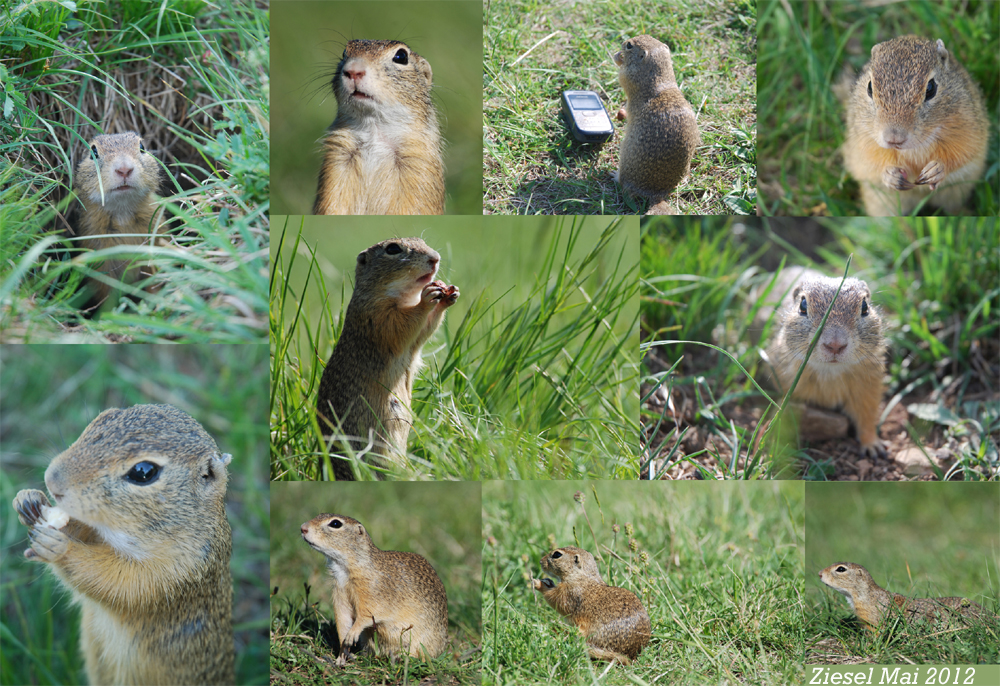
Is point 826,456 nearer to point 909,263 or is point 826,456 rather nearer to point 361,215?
point 909,263

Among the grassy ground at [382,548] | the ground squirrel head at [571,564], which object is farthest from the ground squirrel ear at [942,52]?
the grassy ground at [382,548]

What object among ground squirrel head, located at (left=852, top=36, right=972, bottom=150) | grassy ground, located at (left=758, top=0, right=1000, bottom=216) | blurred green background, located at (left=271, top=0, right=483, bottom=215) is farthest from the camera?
grassy ground, located at (left=758, top=0, right=1000, bottom=216)

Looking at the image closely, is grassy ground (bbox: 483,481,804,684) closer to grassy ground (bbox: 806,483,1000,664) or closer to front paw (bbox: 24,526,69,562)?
grassy ground (bbox: 806,483,1000,664)

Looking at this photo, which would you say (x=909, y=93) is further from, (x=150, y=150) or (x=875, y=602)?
(x=150, y=150)

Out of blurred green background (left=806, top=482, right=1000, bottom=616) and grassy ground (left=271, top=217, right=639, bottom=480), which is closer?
grassy ground (left=271, top=217, right=639, bottom=480)

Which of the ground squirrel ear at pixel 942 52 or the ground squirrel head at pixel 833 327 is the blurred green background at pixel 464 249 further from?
the ground squirrel ear at pixel 942 52

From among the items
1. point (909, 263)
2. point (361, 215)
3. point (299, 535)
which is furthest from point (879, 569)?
point (361, 215)

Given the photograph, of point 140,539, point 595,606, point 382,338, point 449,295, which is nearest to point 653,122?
point 449,295

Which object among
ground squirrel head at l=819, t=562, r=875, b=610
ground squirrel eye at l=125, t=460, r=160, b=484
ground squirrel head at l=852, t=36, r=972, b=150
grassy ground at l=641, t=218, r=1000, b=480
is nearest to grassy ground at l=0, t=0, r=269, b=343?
ground squirrel eye at l=125, t=460, r=160, b=484
